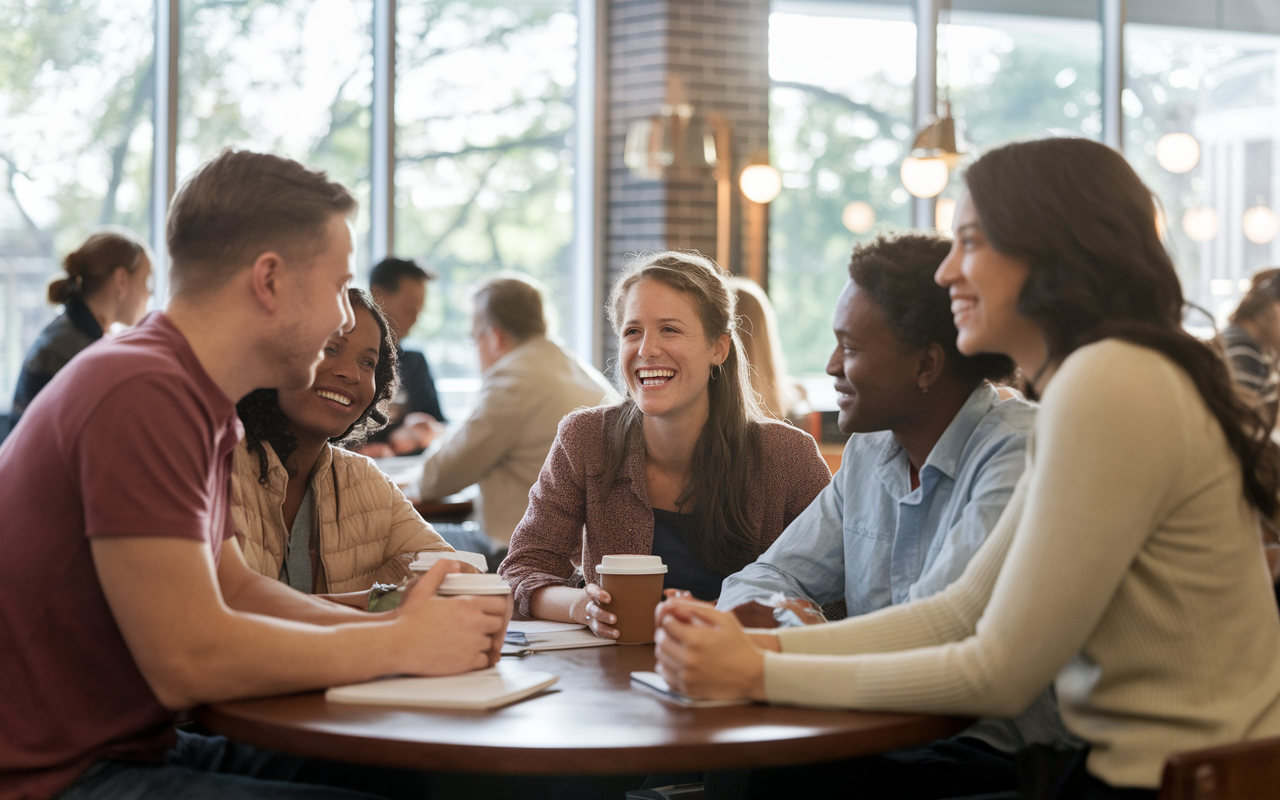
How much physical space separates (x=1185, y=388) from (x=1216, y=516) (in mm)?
159

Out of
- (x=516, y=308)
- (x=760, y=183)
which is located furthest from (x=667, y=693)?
(x=760, y=183)

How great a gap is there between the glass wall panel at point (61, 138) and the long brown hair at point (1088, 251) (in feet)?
18.0

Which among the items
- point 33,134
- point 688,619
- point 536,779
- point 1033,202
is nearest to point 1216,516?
point 1033,202

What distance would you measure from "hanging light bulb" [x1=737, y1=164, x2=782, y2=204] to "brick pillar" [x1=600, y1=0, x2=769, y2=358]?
0.74 feet

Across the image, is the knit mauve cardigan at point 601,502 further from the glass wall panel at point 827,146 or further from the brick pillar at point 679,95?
the glass wall panel at point 827,146

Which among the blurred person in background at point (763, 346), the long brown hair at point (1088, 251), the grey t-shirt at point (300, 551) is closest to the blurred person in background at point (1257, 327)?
the blurred person in background at point (763, 346)

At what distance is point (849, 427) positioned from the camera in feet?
6.76

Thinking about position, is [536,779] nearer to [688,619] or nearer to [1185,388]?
[688,619]

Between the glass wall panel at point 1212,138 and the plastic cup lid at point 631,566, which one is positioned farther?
the glass wall panel at point 1212,138

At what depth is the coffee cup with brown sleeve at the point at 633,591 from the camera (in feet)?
6.20

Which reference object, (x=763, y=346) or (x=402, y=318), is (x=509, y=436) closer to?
(x=763, y=346)

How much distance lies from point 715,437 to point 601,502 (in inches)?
10.8

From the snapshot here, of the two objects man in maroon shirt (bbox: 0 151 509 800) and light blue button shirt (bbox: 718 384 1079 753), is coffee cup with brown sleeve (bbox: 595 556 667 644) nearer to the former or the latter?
light blue button shirt (bbox: 718 384 1079 753)

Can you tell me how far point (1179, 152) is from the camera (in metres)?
8.30
